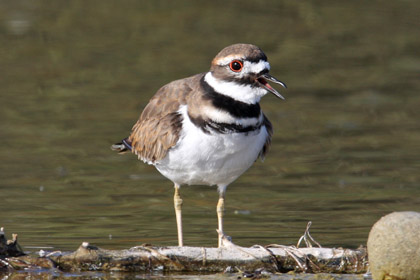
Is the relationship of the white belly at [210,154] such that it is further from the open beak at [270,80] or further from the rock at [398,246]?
the rock at [398,246]

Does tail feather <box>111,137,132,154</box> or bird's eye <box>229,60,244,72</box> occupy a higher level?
bird's eye <box>229,60,244,72</box>

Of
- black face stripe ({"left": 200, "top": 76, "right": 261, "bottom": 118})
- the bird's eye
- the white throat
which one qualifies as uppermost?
the bird's eye

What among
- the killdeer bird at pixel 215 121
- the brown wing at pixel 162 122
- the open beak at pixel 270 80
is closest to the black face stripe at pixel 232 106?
the killdeer bird at pixel 215 121

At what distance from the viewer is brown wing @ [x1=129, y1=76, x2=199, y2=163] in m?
9.21

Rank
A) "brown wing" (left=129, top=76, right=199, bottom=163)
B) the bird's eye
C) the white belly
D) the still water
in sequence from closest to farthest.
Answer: the bird's eye, the white belly, "brown wing" (left=129, top=76, right=199, bottom=163), the still water

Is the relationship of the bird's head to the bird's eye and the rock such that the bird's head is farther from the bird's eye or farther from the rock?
the rock

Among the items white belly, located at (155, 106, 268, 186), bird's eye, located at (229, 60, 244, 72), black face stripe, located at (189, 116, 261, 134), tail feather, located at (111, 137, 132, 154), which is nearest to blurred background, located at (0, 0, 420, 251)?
tail feather, located at (111, 137, 132, 154)

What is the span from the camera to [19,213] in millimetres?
11164

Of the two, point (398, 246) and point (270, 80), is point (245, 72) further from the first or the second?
point (398, 246)

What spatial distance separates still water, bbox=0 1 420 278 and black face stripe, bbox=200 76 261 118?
5.62ft

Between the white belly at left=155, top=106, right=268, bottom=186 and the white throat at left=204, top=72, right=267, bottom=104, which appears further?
the white belly at left=155, top=106, right=268, bottom=186

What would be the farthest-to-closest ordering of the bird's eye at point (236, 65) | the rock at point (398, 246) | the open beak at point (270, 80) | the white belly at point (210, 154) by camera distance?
the white belly at point (210, 154)
the bird's eye at point (236, 65)
the open beak at point (270, 80)
the rock at point (398, 246)

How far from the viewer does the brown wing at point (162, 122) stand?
921 cm

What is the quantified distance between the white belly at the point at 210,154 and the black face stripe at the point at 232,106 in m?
0.20
